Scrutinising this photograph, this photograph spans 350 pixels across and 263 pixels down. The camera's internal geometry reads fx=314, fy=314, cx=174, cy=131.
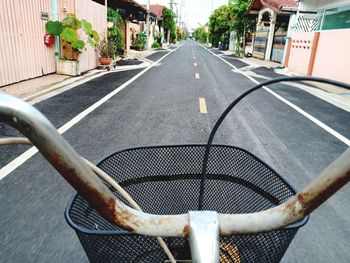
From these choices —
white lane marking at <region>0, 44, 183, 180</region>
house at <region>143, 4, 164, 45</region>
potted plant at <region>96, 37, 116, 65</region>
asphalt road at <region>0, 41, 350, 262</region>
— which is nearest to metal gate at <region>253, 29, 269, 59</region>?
house at <region>143, 4, 164, 45</region>

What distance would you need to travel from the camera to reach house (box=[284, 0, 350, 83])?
13.9 metres

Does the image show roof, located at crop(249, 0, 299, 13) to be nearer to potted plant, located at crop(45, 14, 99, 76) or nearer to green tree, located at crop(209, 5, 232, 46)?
green tree, located at crop(209, 5, 232, 46)

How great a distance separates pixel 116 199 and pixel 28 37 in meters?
10.8

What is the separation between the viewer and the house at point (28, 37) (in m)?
8.85

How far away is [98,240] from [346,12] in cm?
1661

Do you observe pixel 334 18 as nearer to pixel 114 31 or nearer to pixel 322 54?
pixel 322 54

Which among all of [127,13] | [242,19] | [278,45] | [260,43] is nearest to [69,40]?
[127,13]

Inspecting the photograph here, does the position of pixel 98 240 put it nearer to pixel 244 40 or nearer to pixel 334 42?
pixel 334 42

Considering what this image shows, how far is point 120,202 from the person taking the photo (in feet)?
2.73

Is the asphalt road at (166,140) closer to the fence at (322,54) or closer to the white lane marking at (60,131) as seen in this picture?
the white lane marking at (60,131)

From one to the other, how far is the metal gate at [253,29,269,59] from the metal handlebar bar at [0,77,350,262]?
99.2ft

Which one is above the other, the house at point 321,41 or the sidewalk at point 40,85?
the house at point 321,41

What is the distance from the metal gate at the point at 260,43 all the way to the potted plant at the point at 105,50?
58.7 feet

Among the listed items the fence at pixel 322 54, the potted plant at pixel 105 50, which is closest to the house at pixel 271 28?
the fence at pixel 322 54
